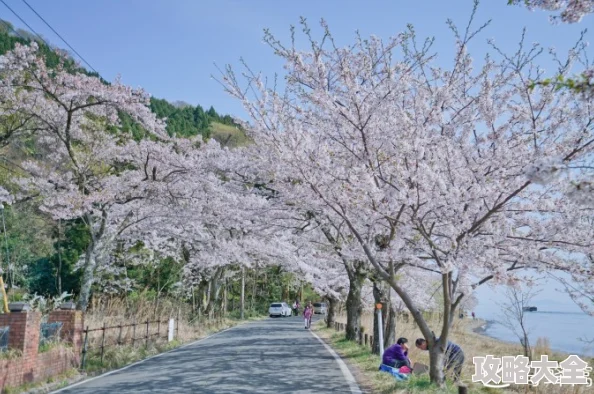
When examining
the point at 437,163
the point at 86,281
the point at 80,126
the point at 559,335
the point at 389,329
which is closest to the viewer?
the point at 437,163

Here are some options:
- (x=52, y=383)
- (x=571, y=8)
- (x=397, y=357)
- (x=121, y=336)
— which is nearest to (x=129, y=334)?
(x=121, y=336)

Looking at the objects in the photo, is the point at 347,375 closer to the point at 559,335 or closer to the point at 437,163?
the point at 437,163

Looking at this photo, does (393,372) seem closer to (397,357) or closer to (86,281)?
(397,357)

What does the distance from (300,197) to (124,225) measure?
7.76 metres

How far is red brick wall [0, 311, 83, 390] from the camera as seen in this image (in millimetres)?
8766

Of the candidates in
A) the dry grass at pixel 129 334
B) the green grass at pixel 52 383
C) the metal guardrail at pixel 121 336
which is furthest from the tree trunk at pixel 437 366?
the metal guardrail at pixel 121 336

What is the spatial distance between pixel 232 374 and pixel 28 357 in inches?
157

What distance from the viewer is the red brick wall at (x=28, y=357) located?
28.8 feet

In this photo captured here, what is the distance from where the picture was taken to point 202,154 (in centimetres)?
1733

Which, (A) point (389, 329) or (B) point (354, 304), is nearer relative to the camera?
(A) point (389, 329)

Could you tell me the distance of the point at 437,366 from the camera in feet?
28.8

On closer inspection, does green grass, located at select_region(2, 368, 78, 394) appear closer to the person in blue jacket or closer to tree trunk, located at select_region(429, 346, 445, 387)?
the person in blue jacket

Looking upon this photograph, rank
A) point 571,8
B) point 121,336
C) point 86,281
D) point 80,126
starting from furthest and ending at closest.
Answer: point 80,126, point 121,336, point 86,281, point 571,8

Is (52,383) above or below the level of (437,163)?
below
